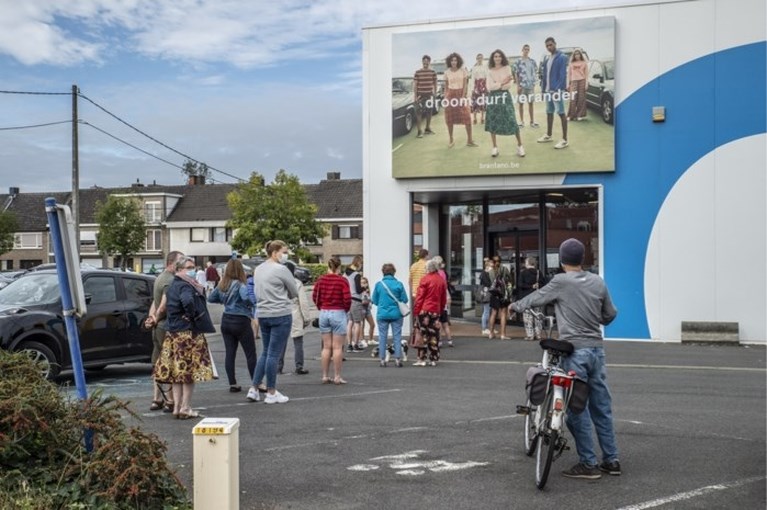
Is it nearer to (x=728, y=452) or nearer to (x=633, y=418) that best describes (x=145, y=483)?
(x=728, y=452)

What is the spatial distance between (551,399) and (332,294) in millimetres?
6234

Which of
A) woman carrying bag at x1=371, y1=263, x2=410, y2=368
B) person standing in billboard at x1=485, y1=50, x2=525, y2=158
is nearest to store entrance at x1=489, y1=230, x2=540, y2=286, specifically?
person standing in billboard at x1=485, y1=50, x2=525, y2=158

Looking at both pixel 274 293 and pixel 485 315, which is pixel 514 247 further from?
pixel 274 293

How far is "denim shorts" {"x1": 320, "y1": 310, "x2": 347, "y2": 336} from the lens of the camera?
1278 cm

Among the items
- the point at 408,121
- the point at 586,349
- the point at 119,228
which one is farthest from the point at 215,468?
the point at 119,228

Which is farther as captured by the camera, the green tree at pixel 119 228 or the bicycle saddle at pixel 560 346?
the green tree at pixel 119 228

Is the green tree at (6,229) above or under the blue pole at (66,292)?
above

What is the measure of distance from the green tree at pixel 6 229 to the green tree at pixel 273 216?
23961 millimetres

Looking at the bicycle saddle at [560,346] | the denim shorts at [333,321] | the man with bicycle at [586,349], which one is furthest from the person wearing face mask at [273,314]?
the bicycle saddle at [560,346]

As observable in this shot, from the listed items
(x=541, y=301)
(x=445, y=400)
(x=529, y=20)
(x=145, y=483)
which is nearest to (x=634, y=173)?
(x=529, y=20)

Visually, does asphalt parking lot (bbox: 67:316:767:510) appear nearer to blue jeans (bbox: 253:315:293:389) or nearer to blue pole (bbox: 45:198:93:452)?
blue jeans (bbox: 253:315:293:389)

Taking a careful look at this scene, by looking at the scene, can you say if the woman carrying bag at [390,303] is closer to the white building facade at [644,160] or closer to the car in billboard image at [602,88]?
the white building facade at [644,160]

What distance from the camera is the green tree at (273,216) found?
63219 millimetres

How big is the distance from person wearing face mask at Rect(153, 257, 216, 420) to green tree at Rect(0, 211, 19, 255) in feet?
237
